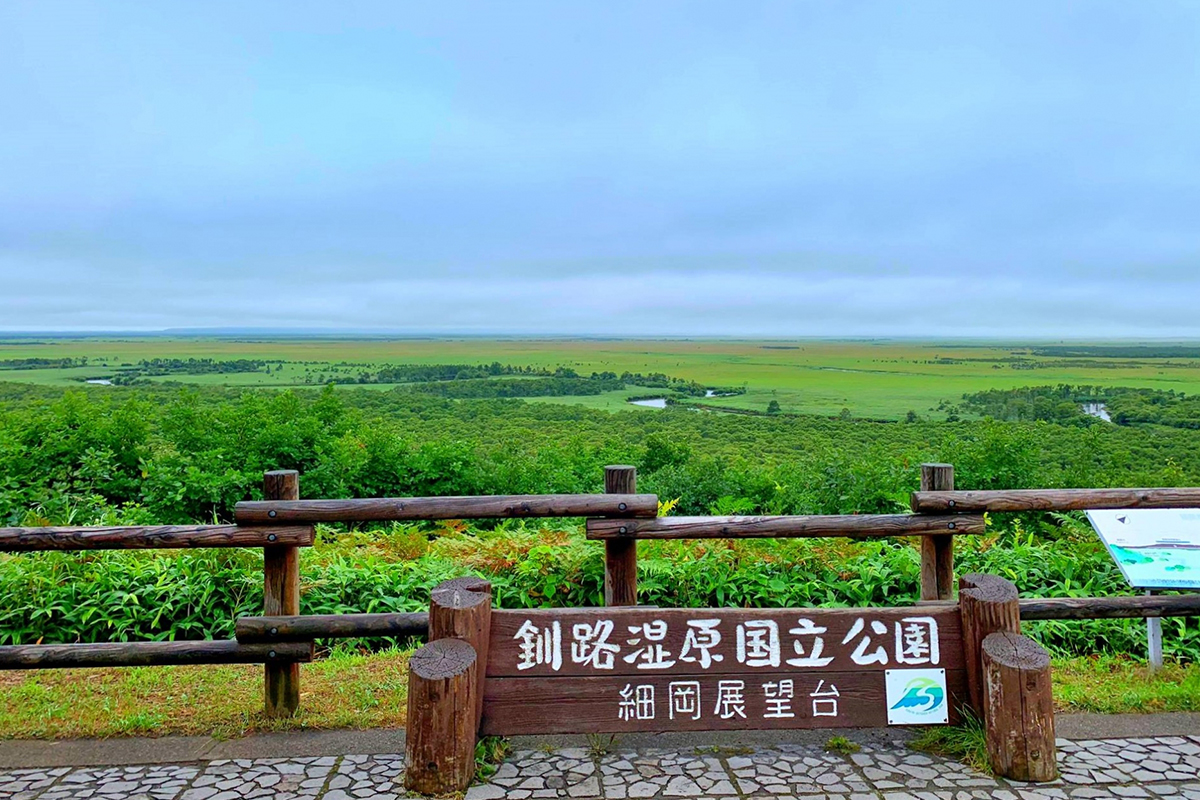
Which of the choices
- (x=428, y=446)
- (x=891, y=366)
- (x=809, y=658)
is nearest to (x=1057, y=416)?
(x=428, y=446)

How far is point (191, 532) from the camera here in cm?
385

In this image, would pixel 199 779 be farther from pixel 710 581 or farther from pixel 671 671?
pixel 710 581

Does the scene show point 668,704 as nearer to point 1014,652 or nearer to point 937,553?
point 1014,652

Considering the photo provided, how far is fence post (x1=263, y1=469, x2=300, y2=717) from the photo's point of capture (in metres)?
3.94

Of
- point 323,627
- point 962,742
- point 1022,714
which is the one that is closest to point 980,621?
point 1022,714

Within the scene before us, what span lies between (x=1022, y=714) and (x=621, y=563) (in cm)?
180

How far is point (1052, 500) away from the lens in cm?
422

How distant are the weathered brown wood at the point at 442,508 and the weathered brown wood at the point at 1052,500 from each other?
1.41 m

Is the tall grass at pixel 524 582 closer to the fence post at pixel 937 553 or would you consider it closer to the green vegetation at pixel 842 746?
the fence post at pixel 937 553

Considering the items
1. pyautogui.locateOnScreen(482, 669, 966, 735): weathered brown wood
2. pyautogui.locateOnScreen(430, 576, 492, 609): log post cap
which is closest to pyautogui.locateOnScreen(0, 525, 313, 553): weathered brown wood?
pyautogui.locateOnScreen(430, 576, 492, 609): log post cap

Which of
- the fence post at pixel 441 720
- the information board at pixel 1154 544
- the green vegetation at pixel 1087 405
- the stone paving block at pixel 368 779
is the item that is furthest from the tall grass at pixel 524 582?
the green vegetation at pixel 1087 405

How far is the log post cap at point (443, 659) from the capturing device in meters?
Answer: 3.19

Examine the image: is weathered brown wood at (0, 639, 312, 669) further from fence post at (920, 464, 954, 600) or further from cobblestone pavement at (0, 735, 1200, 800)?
fence post at (920, 464, 954, 600)

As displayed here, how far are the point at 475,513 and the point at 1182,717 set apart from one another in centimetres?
355
